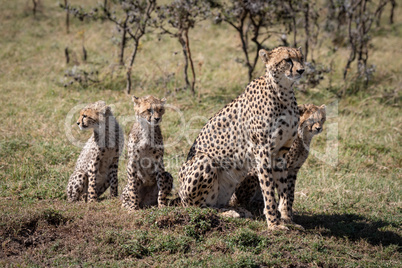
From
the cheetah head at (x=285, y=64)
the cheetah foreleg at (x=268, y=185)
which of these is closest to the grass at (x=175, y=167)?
the cheetah foreleg at (x=268, y=185)

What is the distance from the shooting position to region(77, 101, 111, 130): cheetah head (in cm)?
579

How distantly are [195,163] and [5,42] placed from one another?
9.87 metres

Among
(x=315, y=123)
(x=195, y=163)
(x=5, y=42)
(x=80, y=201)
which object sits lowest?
(x=80, y=201)

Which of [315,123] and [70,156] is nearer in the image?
[315,123]

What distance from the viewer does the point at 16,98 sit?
29.5ft

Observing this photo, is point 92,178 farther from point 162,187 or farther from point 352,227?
point 352,227

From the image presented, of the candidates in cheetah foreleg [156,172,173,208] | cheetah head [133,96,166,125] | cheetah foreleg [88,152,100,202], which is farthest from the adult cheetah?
cheetah foreleg [88,152,100,202]

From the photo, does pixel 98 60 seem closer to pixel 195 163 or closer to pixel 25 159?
pixel 25 159

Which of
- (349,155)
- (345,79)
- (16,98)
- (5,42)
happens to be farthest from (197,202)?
(5,42)

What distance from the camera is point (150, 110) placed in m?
5.22

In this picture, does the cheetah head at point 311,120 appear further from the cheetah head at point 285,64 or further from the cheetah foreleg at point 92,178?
the cheetah foreleg at point 92,178

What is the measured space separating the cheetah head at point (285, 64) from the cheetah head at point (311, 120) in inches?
34.6

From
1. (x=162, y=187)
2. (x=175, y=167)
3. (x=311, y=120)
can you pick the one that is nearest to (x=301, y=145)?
(x=311, y=120)

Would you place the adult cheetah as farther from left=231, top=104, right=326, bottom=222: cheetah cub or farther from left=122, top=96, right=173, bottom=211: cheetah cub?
left=122, top=96, right=173, bottom=211: cheetah cub
